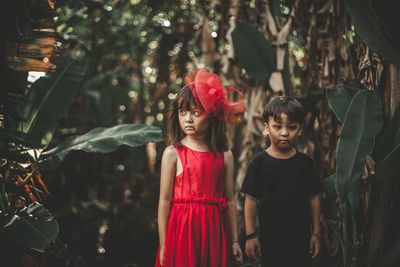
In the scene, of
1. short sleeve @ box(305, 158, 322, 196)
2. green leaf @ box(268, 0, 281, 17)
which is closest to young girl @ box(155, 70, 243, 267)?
short sleeve @ box(305, 158, 322, 196)

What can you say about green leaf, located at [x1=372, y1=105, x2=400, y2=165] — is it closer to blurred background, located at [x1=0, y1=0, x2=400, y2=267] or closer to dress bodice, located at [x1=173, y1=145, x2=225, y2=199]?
blurred background, located at [x1=0, y1=0, x2=400, y2=267]

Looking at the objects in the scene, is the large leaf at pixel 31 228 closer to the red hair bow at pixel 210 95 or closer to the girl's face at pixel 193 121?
the girl's face at pixel 193 121

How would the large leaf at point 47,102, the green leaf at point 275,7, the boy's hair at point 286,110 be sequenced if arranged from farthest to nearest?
the green leaf at point 275,7, the large leaf at point 47,102, the boy's hair at point 286,110

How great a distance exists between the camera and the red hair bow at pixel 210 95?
1.61m

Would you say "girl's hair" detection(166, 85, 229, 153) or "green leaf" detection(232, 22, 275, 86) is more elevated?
"green leaf" detection(232, 22, 275, 86)

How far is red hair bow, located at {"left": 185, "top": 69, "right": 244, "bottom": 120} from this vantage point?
1607 millimetres

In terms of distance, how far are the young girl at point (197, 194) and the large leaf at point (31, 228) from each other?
542mm

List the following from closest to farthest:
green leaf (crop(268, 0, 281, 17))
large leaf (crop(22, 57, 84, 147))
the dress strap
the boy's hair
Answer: the boy's hair → the dress strap → large leaf (crop(22, 57, 84, 147)) → green leaf (crop(268, 0, 281, 17))

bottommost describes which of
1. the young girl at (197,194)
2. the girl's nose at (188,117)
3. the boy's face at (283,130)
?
the young girl at (197,194)

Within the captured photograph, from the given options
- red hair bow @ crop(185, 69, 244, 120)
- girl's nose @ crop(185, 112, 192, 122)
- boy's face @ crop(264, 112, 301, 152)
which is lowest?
boy's face @ crop(264, 112, 301, 152)

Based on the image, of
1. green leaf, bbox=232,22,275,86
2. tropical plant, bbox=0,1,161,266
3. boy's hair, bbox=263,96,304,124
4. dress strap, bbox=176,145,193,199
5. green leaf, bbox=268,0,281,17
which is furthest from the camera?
green leaf, bbox=268,0,281,17

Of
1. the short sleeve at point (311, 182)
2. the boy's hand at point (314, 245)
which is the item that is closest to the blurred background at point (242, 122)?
the short sleeve at point (311, 182)

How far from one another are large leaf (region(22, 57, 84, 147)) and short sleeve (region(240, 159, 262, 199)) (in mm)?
1249

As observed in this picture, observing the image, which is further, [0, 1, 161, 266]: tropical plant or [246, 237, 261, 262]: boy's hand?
[0, 1, 161, 266]: tropical plant
